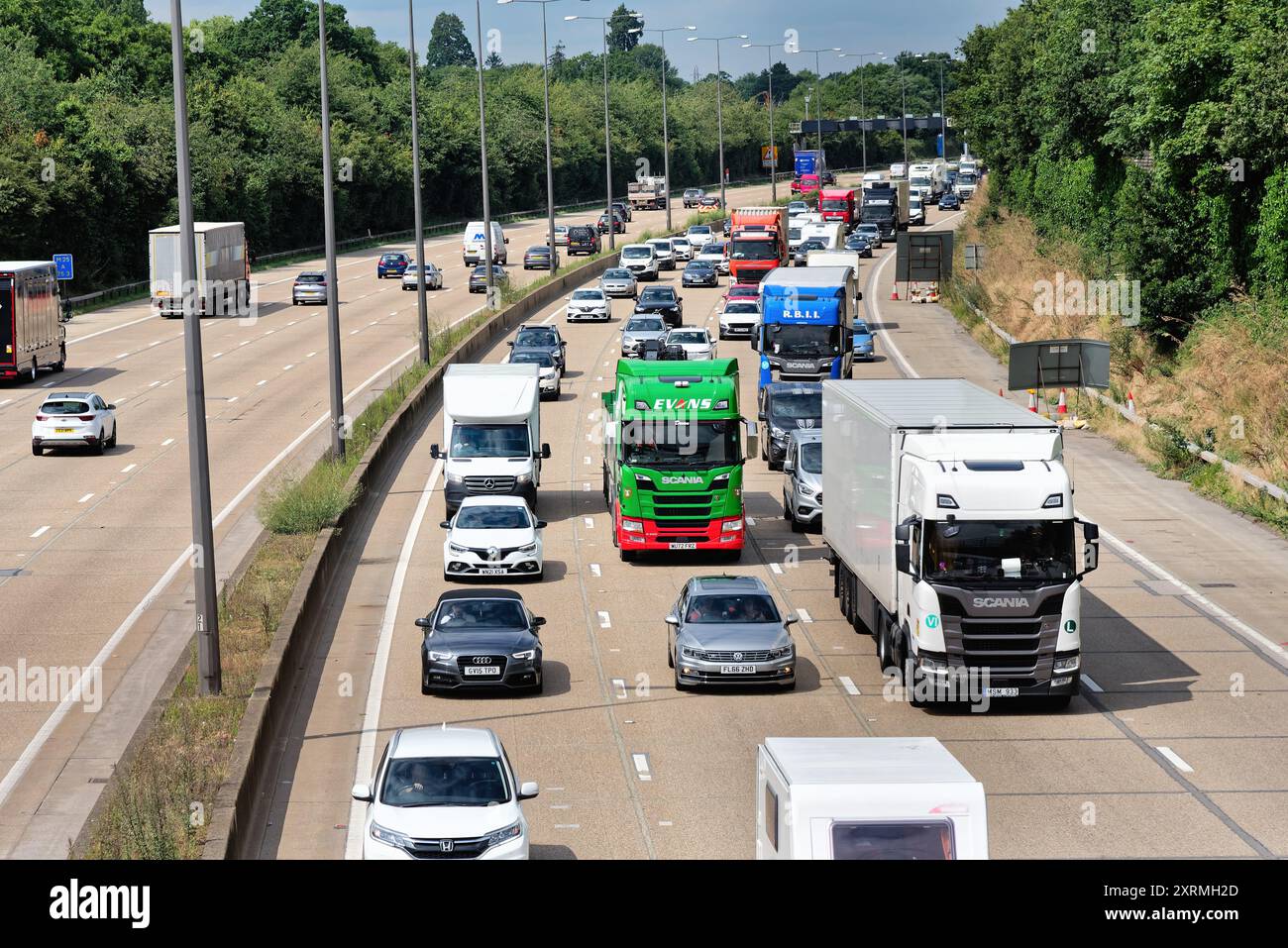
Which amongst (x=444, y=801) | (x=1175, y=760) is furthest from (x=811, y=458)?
(x=444, y=801)

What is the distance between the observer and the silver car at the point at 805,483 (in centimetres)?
3453

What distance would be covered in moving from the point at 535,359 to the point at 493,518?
72.6 ft

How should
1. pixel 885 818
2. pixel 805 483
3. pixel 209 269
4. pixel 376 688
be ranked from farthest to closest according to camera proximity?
pixel 209 269
pixel 805 483
pixel 376 688
pixel 885 818

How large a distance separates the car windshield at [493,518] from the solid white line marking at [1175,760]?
13154mm

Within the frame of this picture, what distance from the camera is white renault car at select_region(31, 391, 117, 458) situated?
42125 millimetres

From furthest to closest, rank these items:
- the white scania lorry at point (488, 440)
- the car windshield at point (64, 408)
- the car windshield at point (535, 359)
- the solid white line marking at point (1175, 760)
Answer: the car windshield at point (535, 359) < the car windshield at point (64, 408) < the white scania lorry at point (488, 440) < the solid white line marking at point (1175, 760)

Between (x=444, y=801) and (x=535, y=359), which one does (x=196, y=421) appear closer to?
(x=444, y=801)

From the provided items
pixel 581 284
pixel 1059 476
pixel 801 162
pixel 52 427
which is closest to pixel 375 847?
pixel 1059 476

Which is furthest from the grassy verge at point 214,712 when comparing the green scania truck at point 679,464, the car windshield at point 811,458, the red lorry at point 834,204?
the red lorry at point 834,204

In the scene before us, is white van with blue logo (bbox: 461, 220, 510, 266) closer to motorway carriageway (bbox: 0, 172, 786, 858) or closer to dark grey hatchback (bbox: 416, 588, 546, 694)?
motorway carriageway (bbox: 0, 172, 786, 858)

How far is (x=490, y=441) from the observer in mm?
35625

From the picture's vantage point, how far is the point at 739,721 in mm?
22281

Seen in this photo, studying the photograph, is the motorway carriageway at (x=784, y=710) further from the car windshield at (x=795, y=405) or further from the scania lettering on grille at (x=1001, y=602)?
the car windshield at (x=795, y=405)

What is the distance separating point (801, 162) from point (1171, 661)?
428ft
